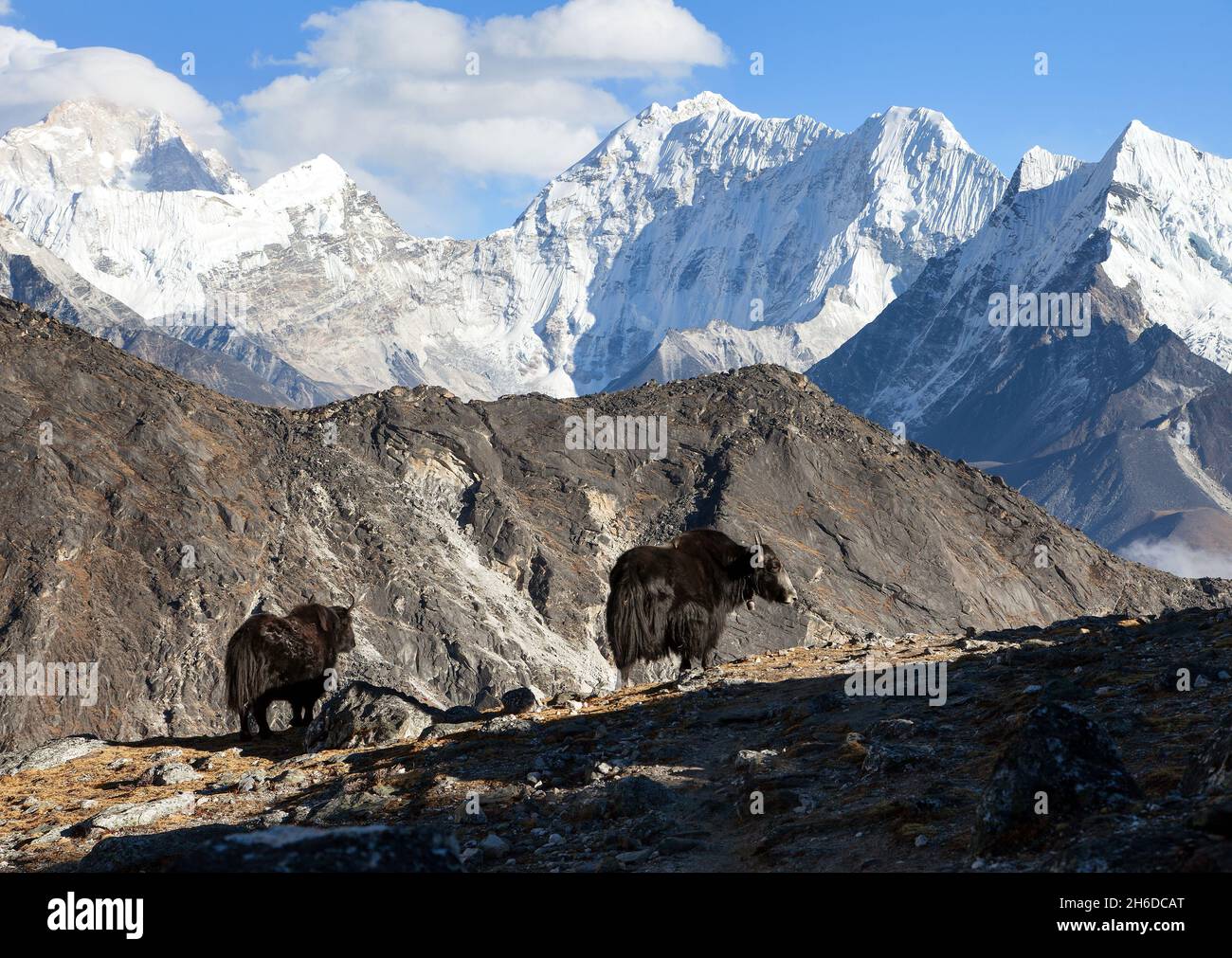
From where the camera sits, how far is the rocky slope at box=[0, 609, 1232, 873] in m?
6.90

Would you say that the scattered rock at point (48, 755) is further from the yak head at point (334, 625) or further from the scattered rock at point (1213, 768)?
the scattered rock at point (1213, 768)

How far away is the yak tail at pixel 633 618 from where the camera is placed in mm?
17562

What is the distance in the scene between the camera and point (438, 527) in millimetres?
79062

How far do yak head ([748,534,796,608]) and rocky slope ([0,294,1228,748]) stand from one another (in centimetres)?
4018

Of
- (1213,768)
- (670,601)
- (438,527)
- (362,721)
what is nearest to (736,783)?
(1213,768)

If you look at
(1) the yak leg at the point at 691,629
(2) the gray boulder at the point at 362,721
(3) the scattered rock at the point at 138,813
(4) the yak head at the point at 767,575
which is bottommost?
(3) the scattered rock at the point at 138,813

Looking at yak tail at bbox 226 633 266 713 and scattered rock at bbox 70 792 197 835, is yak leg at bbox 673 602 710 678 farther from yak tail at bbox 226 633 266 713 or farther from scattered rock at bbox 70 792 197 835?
scattered rock at bbox 70 792 197 835

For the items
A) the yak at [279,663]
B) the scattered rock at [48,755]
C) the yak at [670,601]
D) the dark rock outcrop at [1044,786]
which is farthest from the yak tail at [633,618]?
the dark rock outcrop at [1044,786]

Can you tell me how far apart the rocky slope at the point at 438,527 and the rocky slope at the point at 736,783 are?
140ft

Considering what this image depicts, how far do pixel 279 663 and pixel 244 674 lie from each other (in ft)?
1.71

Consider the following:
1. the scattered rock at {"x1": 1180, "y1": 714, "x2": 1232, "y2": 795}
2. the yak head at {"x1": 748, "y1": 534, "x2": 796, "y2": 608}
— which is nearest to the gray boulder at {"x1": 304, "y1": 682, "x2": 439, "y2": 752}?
the yak head at {"x1": 748, "y1": 534, "x2": 796, "y2": 608}
